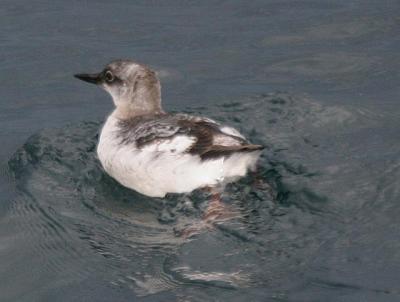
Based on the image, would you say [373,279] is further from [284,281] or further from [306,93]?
[306,93]

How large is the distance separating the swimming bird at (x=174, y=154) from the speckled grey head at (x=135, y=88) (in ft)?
1.23

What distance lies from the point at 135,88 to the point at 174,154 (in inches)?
59.3

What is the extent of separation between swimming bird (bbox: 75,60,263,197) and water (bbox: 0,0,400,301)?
0.53ft

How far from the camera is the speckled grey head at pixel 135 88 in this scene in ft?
33.2

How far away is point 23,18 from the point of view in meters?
13.8

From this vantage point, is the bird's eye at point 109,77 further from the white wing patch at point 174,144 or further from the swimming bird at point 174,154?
the white wing patch at point 174,144

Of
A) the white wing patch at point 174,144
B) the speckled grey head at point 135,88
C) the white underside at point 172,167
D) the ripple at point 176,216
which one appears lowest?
the ripple at point 176,216

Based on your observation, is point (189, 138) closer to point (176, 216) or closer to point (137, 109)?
point (176, 216)

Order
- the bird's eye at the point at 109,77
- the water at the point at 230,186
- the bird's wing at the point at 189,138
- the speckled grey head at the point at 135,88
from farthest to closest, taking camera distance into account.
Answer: the bird's eye at the point at 109,77
the speckled grey head at the point at 135,88
the bird's wing at the point at 189,138
the water at the point at 230,186

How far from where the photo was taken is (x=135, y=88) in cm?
1016

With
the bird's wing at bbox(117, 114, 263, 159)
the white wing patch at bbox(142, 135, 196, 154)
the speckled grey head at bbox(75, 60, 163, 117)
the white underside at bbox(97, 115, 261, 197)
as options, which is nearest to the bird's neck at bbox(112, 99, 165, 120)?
the speckled grey head at bbox(75, 60, 163, 117)

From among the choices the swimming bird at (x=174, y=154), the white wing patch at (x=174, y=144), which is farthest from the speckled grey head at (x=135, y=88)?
the white wing patch at (x=174, y=144)

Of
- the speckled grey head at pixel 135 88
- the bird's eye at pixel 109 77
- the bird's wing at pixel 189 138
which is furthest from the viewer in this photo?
the bird's eye at pixel 109 77

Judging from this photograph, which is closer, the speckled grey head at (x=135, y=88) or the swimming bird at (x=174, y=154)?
the swimming bird at (x=174, y=154)
